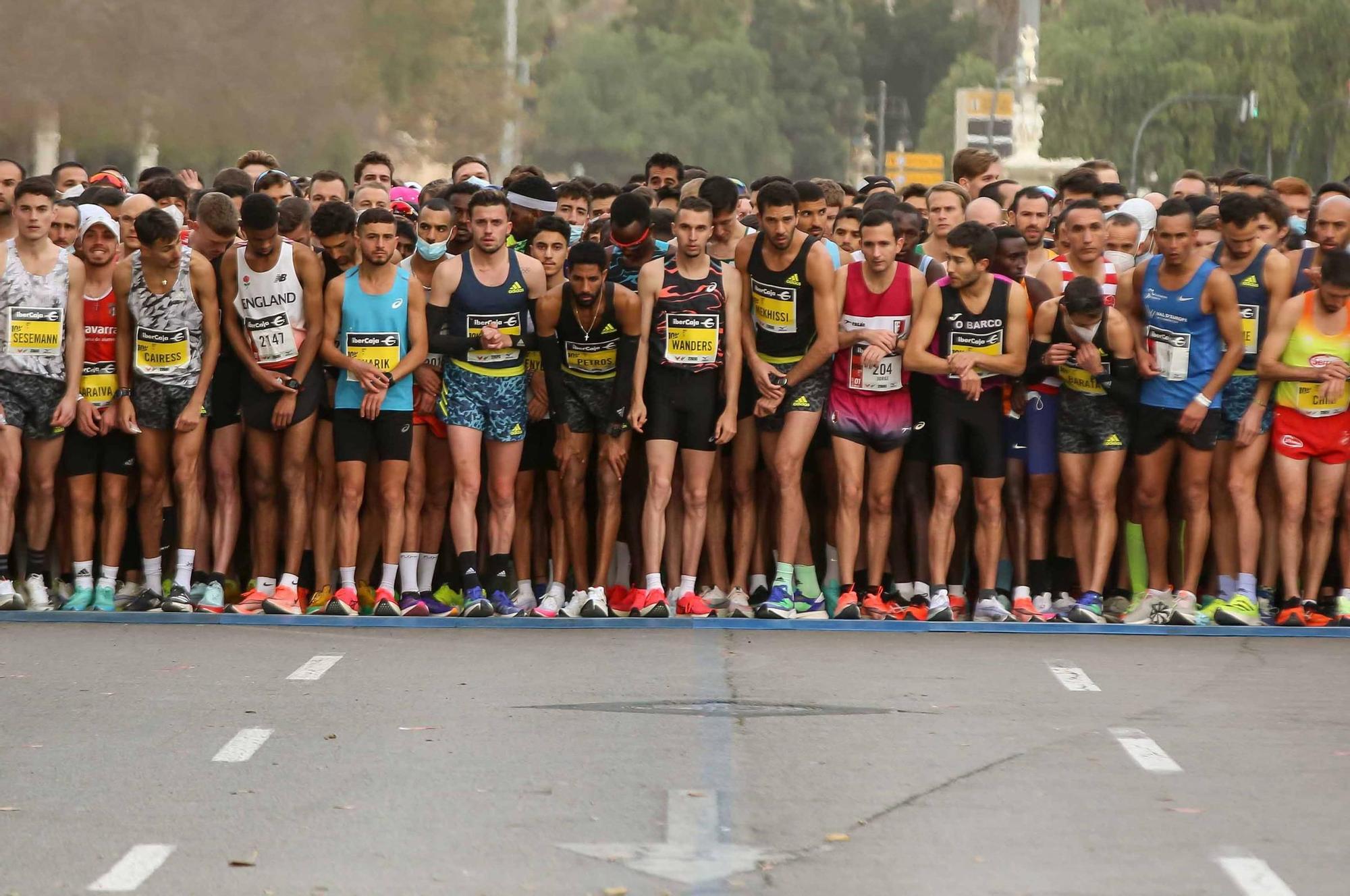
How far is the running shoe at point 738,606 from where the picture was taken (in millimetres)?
11961

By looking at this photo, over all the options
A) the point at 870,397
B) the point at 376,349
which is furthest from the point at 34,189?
the point at 870,397

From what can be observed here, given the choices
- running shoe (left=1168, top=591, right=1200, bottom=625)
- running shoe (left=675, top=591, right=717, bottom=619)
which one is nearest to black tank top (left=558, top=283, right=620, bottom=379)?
running shoe (left=675, top=591, right=717, bottom=619)

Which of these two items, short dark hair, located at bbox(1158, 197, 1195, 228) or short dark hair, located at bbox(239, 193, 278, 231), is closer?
short dark hair, located at bbox(239, 193, 278, 231)

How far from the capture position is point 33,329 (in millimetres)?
11805

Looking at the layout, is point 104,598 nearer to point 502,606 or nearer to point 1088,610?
point 502,606

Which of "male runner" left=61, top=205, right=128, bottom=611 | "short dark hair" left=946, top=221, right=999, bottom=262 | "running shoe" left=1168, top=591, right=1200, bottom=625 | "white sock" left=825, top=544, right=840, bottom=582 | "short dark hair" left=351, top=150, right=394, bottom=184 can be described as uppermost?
"short dark hair" left=351, top=150, right=394, bottom=184

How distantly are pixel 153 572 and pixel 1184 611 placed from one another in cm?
532

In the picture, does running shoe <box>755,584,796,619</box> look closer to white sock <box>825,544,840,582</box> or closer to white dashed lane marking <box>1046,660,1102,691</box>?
white sock <box>825,544,840,582</box>

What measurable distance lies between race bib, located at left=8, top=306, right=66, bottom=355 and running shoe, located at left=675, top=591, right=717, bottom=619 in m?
3.47

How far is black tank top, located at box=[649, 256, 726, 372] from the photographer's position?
38.5 ft

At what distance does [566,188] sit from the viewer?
13.4 m

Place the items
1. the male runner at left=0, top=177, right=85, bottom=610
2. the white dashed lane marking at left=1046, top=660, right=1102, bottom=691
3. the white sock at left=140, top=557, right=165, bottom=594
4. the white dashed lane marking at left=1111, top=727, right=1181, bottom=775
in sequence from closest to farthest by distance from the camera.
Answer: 1. the white dashed lane marking at left=1111, top=727, right=1181, bottom=775
2. the white dashed lane marking at left=1046, top=660, right=1102, bottom=691
3. the male runner at left=0, top=177, right=85, bottom=610
4. the white sock at left=140, top=557, right=165, bottom=594

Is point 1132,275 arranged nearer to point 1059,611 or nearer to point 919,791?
point 1059,611

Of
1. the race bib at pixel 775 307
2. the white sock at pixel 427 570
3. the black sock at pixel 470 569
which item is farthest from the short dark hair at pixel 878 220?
the white sock at pixel 427 570
